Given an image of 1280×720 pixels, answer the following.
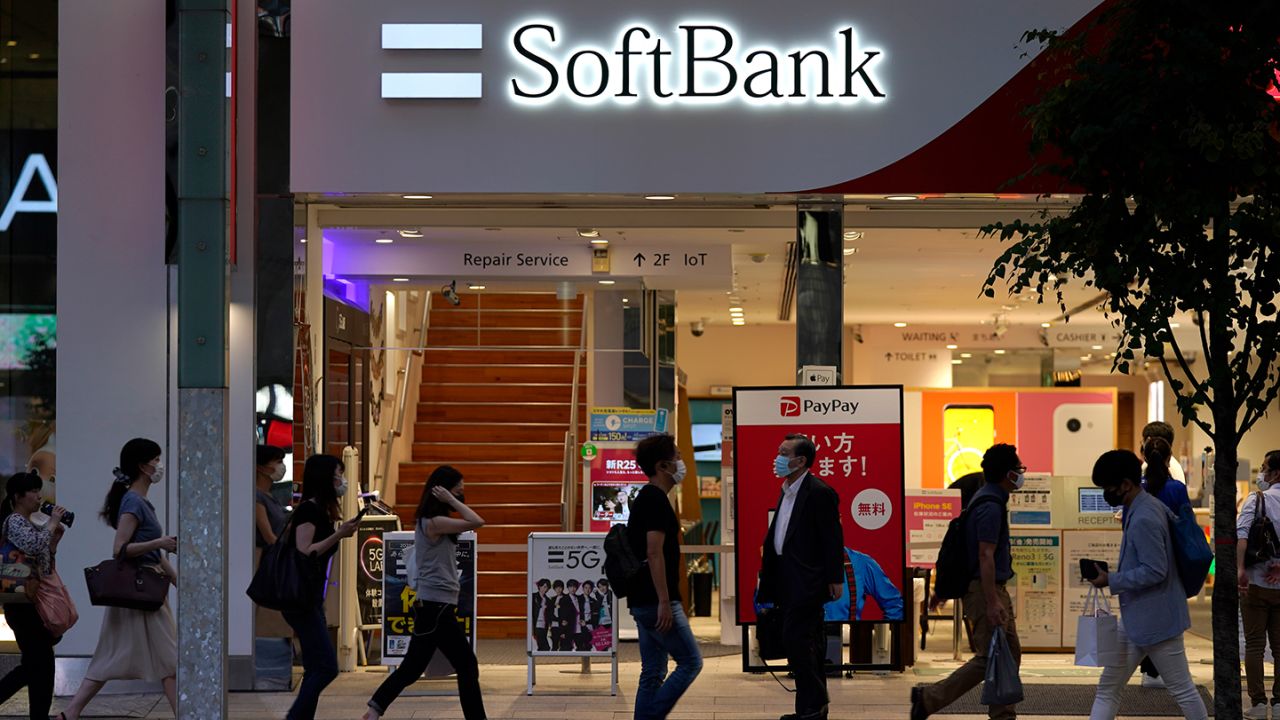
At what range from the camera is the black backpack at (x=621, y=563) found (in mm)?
6461

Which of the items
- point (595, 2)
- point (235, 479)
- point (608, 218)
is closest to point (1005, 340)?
point (608, 218)

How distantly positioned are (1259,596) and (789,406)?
2.82 meters

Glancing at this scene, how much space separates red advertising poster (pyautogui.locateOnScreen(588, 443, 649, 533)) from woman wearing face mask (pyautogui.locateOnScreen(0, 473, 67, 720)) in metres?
4.36

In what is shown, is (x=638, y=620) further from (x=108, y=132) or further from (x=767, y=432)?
(x=108, y=132)

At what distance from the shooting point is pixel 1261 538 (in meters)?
7.62

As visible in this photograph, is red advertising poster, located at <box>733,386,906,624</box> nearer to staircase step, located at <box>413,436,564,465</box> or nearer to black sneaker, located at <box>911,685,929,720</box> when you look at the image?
black sneaker, located at <box>911,685,929,720</box>

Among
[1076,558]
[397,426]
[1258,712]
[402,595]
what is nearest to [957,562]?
[1258,712]

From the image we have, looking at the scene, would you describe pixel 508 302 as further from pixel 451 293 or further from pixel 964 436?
pixel 964 436

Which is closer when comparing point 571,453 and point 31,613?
point 31,613

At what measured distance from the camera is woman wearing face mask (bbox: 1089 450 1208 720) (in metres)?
6.10

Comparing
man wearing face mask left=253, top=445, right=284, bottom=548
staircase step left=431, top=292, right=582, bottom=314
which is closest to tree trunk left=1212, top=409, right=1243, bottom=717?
man wearing face mask left=253, top=445, right=284, bottom=548

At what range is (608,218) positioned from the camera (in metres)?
9.88

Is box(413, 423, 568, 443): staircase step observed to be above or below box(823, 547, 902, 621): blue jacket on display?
above

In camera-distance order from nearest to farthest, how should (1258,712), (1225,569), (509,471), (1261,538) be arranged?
1. (1225,569)
2. (1261,538)
3. (1258,712)
4. (509,471)
